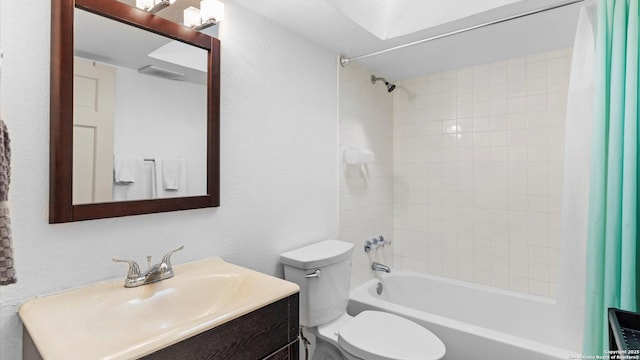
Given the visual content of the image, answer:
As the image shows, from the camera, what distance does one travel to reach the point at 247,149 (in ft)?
5.33

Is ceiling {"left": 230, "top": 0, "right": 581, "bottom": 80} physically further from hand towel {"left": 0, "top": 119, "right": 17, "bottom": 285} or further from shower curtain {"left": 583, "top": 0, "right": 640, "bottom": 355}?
hand towel {"left": 0, "top": 119, "right": 17, "bottom": 285}

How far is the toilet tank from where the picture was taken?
1.69 m

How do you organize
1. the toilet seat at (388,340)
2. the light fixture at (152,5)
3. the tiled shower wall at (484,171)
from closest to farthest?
the light fixture at (152,5) < the toilet seat at (388,340) < the tiled shower wall at (484,171)

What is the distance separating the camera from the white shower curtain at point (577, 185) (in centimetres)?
146

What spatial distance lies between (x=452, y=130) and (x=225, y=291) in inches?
88.1

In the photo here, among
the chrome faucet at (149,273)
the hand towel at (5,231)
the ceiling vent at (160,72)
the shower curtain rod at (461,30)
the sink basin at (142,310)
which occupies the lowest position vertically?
A: the sink basin at (142,310)

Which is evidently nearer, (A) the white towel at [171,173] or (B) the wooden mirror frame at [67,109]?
(B) the wooden mirror frame at [67,109]

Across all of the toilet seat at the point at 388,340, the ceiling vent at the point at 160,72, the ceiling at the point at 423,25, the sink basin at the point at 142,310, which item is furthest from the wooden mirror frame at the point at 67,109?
the toilet seat at the point at 388,340

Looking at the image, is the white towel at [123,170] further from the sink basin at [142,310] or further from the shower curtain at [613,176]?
the shower curtain at [613,176]

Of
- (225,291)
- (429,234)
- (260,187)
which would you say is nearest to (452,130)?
(429,234)

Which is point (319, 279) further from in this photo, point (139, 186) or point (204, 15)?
point (204, 15)

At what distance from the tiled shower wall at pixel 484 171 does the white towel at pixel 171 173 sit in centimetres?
208

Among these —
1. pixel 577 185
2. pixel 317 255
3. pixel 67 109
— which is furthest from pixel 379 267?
pixel 67 109

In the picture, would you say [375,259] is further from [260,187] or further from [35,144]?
[35,144]
